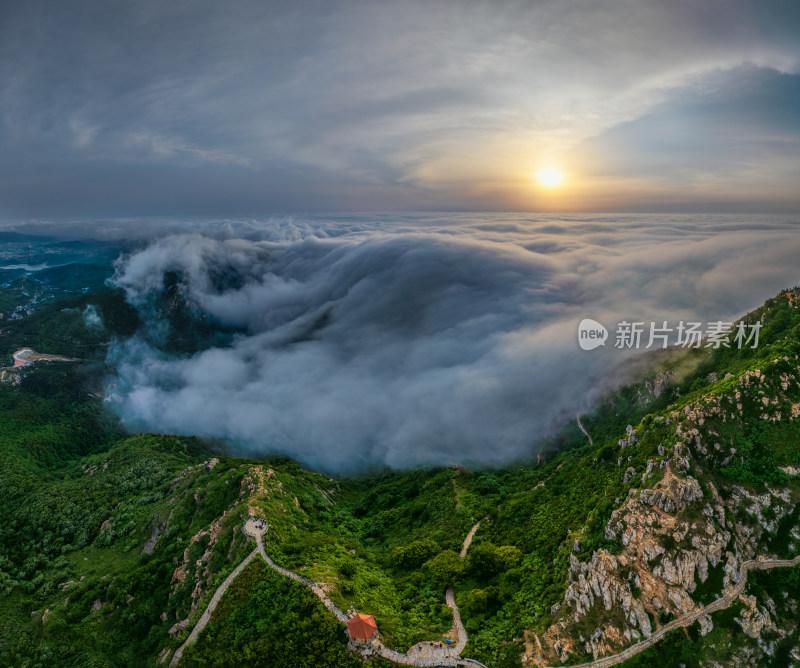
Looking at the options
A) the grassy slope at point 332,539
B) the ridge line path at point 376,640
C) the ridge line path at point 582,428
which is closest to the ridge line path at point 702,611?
the grassy slope at point 332,539

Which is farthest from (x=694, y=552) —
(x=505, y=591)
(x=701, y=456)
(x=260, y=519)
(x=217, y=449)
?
(x=217, y=449)

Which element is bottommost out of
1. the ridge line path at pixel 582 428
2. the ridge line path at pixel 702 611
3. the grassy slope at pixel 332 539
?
the grassy slope at pixel 332 539

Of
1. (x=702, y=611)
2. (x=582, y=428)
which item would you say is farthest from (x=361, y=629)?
(x=582, y=428)

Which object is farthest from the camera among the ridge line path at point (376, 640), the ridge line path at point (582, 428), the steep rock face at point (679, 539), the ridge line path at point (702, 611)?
the ridge line path at point (582, 428)

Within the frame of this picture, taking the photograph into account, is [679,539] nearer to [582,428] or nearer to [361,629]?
[361,629]

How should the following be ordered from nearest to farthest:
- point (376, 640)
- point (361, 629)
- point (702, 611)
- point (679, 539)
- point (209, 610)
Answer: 1. point (702, 611)
2. point (679, 539)
3. point (361, 629)
4. point (376, 640)
5. point (209, 610)

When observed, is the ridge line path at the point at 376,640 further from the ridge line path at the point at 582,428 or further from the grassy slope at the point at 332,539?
the ridge line path at the point at 582,428
